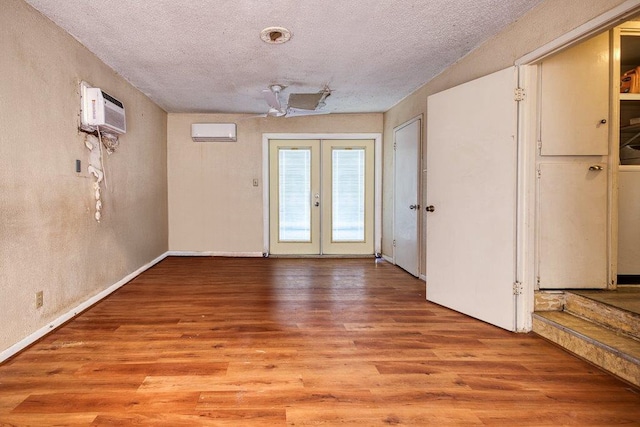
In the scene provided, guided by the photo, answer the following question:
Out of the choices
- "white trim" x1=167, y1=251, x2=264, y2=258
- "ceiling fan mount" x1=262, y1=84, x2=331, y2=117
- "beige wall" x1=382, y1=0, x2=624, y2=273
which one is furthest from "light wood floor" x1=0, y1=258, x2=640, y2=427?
"ceiling fan mount" x1=262, y1=84, x2=331, y2=117

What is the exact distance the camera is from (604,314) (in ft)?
6.98

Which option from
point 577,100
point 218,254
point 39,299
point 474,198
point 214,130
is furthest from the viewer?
point 218,254

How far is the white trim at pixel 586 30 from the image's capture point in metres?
1.64

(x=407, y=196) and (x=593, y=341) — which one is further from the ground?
(x=407, y=196)

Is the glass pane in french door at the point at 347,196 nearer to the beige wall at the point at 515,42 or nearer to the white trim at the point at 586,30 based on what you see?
the beige wall at the point at 515,42

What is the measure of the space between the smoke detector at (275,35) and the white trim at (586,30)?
181cm

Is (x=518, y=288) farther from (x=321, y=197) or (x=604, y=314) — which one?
→ (x=321, y=197)

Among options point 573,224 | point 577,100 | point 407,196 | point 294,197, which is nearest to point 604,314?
point 573,224

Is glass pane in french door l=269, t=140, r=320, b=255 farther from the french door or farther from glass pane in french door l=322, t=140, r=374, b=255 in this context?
glass pane in french door l=322, t=140, r=374, b=255

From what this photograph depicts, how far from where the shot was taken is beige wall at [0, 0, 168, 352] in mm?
1997

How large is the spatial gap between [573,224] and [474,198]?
2.34ft

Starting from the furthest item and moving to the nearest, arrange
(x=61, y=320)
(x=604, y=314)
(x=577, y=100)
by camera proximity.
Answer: (x=61, y=320)
(x=577, y=100)
(x=604, y=314)

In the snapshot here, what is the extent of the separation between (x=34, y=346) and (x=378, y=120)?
191 inches

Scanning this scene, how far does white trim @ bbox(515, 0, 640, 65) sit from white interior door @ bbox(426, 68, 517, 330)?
0.18 meters
